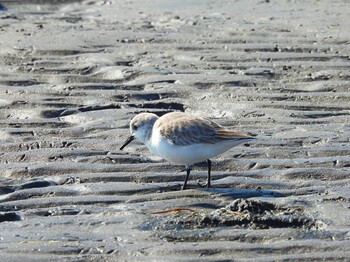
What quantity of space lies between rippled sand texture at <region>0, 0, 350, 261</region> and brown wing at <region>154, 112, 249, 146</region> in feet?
0.97

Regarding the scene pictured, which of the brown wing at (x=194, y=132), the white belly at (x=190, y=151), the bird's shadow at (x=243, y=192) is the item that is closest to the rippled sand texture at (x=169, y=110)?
the bird's shadow at (x=243, y=192)

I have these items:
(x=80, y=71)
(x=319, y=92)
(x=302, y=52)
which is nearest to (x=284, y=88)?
(x=319, y=92)

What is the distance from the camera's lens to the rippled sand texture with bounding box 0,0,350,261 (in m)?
6.26

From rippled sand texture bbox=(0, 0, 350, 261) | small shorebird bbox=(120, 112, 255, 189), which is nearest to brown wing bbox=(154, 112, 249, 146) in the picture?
small shorebird bbox=(120, 112, 255, 189)

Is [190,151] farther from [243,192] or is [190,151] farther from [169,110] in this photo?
[169,110]

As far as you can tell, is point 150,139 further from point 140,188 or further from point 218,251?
point 218,251

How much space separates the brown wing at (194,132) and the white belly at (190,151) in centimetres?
3

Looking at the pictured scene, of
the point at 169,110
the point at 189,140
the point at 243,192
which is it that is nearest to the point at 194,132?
the point at 189,140

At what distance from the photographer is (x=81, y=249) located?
6.08 meters

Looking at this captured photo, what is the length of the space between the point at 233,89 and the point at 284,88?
1.51 ft

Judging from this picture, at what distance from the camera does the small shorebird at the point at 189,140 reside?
743 cm

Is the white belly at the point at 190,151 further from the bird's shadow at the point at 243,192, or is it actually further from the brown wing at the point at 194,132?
the bird's shadow at the point at 243,192

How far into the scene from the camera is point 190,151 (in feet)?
24.4

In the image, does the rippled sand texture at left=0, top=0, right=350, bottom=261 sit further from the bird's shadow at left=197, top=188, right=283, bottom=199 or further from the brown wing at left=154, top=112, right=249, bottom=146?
the brown wing at left=154, top=112, right=249, bottom=146
